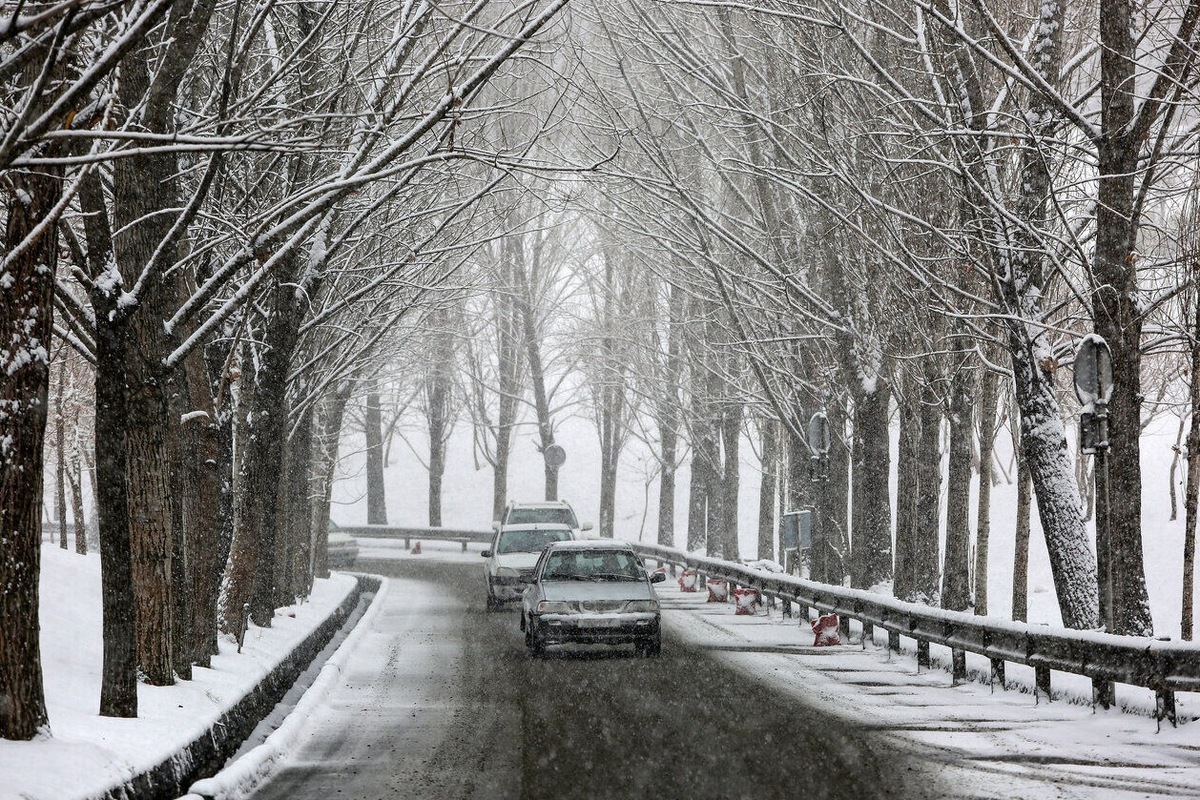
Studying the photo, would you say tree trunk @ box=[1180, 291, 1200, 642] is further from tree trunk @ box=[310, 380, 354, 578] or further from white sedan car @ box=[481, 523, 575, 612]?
tree trunk @ box=[310, 380, 354, 578]

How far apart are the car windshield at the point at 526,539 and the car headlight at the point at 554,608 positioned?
331 inches

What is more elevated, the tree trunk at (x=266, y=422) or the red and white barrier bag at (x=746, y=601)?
the tree trunk at (x=266, y=422)

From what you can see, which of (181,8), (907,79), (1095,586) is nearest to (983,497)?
(907,79)

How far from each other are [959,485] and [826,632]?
357cm

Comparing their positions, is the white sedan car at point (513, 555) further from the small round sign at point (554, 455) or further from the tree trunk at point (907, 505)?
the small round sign at point (554, 455)

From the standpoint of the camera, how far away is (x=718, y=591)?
28.0 metres

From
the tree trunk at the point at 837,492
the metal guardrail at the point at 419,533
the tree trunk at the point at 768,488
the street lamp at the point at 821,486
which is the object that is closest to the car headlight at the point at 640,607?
the street lamp at the point at 821,486

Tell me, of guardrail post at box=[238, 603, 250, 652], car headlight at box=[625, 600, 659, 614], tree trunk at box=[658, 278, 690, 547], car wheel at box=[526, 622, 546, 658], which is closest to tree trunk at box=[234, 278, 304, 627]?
guardrail post at box=[238, 603, 250, 652]

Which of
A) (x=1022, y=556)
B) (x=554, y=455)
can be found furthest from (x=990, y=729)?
(x=554, y=455)

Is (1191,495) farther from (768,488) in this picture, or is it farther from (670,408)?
(670,408)

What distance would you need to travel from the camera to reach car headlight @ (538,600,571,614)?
18047 millimetres

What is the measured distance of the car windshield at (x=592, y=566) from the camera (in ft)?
62.0

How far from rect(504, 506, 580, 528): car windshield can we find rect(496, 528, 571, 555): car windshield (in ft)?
10.5

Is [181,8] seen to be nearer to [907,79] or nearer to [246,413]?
[246,413]
